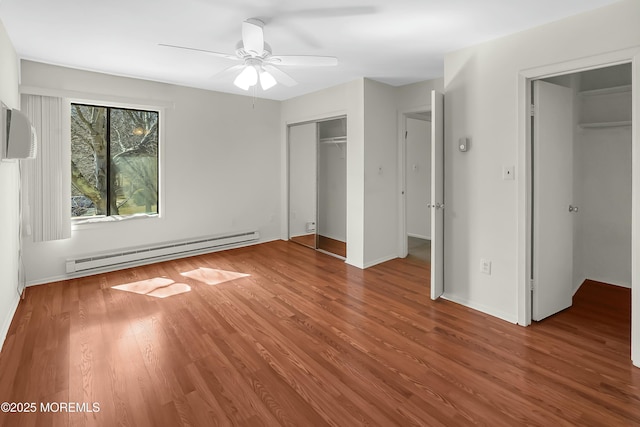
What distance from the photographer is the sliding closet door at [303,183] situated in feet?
18.4

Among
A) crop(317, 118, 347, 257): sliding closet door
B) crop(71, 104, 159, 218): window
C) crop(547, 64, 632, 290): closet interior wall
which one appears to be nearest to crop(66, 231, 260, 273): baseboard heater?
crop(71, 104, 159, 218): window

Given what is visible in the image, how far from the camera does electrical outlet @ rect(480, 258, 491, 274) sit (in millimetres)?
3230

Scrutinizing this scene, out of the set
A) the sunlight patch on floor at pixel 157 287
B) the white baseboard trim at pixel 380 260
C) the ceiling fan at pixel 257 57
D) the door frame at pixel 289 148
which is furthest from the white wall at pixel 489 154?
the sunlight patch on floor at pixel 157 287

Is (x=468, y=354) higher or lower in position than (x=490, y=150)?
lower

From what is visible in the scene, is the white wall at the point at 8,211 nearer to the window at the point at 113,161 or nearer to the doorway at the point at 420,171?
the window at the point at 113,161

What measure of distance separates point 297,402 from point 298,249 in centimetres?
369

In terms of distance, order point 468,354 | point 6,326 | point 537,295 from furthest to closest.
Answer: point 537,295
point 6,326
point 468,354

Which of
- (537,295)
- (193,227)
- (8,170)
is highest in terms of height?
(8,170)

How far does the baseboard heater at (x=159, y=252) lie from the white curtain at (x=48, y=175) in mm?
417

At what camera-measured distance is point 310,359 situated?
2424 millimetres

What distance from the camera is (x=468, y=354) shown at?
98.0 inches

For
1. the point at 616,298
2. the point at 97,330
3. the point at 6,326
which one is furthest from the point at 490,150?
the point at 6,326

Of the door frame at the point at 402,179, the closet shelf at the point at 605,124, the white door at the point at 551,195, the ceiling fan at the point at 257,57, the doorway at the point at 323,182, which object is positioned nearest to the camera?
the ceiling fan at the point at 257,57

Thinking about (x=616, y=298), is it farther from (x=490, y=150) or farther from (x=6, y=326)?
(x=6, y=326)
